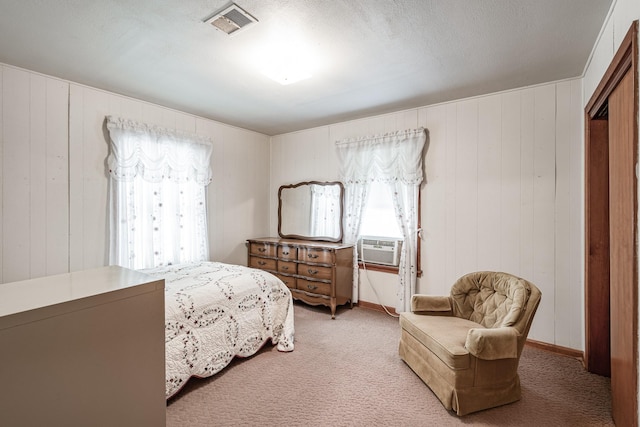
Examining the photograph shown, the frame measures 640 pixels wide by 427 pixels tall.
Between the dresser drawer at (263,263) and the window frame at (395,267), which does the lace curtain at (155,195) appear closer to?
the dresser drawer at (263,263)

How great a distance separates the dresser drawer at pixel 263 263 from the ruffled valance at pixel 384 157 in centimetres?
152

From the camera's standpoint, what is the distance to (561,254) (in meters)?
2.86

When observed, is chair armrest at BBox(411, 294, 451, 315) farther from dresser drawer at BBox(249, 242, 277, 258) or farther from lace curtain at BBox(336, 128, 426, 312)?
dresser drawer at BBox(249, 242, 277, 258)

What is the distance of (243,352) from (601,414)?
8.47ft

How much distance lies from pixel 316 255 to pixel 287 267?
51cm

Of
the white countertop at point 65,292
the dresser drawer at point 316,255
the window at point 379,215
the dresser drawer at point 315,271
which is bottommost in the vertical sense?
the dresser drawer at point 315,271

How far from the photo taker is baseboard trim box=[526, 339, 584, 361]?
9.09 ft

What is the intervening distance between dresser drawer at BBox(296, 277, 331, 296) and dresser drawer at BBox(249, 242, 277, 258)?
56 cm

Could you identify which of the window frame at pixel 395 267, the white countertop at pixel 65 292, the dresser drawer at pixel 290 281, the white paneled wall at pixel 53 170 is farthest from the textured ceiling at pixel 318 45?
the dresser drawer at pixel 290 281

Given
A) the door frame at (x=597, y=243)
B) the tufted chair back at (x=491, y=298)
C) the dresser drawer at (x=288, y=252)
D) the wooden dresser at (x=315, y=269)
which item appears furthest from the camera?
the dresser drawer at (x=288, y=252)

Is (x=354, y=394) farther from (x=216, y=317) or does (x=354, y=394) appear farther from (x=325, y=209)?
(x=325, y=209)

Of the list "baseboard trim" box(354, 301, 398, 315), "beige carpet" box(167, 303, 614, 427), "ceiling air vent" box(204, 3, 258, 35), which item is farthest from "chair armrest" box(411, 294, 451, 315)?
"ceiling air vent" box(204, 3, 258, 35)

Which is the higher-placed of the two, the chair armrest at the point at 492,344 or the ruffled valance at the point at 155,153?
the ruffled valance at the point at 155,153

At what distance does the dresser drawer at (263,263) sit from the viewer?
4.27 m
